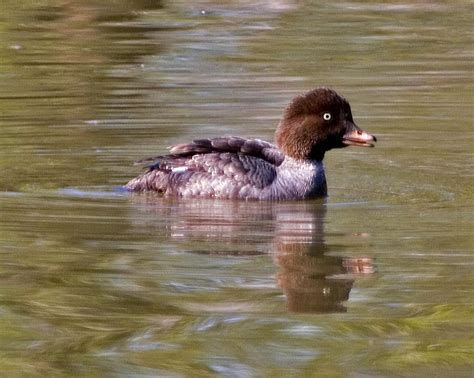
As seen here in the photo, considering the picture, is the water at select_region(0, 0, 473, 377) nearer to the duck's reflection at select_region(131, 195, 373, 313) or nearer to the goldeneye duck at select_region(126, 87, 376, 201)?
the duck's reflection at select_region(131, 195, 373, 313)

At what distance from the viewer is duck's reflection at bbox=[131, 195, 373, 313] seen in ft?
27.8

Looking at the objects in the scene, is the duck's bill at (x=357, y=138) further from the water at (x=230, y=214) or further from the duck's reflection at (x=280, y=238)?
the duck's reflection at (x=280, y=238)

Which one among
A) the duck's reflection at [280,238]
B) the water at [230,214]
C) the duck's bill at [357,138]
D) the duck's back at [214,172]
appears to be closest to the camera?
the water at [230,214]

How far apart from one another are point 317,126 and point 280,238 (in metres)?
2.12

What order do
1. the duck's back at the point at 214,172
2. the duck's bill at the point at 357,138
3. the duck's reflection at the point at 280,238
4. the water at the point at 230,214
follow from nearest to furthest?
the water at the point at 230,214, the duck's reflection at the point at 280,238, the duck's back at the point at 214,172, the duck's bill at the point at 357,138

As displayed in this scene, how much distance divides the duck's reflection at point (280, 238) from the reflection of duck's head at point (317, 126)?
2.45 ft

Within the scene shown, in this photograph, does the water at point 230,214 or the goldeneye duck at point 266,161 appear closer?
the water at point 230,214

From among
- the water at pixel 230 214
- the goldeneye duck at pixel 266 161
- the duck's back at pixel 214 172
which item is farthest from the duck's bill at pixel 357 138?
the duck's back at pixel 214 172

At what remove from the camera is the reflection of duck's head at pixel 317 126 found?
11750mm

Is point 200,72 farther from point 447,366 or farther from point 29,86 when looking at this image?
point 447,366

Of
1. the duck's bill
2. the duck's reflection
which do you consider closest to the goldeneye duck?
the duck's bill

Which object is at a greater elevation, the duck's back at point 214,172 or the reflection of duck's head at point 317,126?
the reflection of duck's head at point 317,126

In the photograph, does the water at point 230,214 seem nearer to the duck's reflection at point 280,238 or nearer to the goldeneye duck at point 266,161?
the duck's reflection at point 280,238

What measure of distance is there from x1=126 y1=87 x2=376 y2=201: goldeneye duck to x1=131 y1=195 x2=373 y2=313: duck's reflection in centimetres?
15
